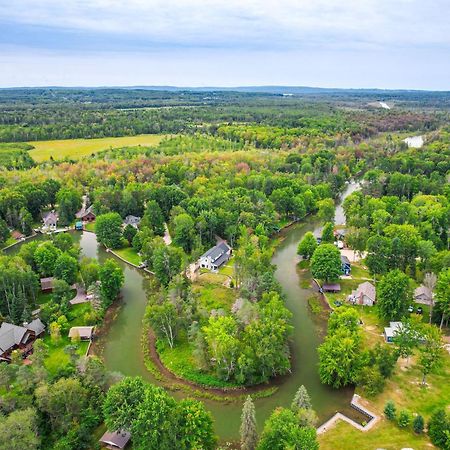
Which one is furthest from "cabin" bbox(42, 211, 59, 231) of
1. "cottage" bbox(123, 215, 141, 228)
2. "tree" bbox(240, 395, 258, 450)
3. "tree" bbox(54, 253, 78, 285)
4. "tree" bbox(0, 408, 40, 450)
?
"tree" bbox(240, 395, 258, 450)

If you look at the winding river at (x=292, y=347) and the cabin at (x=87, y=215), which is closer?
the winding river at (x=292, y=347)

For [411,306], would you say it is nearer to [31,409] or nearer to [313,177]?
[31,409]

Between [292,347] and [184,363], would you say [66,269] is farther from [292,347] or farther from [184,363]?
[292,347]

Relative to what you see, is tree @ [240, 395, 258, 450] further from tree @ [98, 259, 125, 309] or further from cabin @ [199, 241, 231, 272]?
cabin @ [199, 241, 231, 272]

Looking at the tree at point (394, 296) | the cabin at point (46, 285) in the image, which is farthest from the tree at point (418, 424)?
the cabin at point (46, 285)

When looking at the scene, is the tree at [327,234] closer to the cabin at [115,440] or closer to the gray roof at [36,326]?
the gray roof at [36,326]

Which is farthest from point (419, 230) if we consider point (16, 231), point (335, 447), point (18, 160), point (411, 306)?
point (18, 160)
